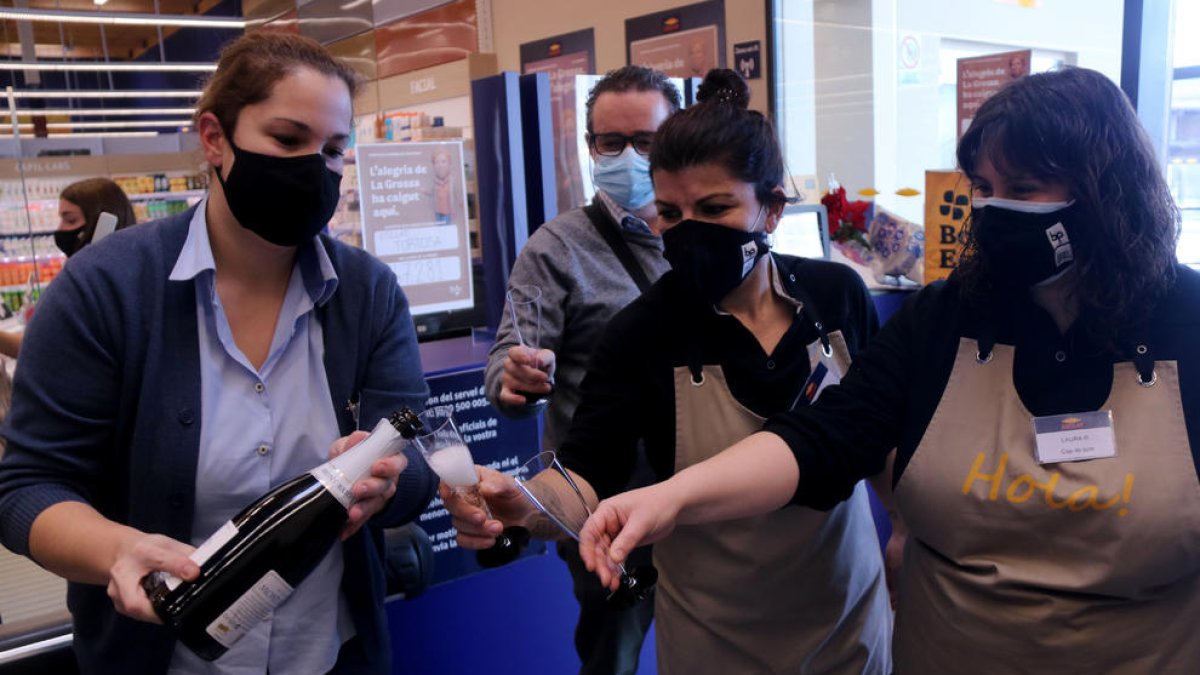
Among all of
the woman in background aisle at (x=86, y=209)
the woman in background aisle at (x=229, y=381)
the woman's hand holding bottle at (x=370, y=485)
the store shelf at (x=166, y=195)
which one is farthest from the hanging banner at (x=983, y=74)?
the store shelf at (x=166, y=195)

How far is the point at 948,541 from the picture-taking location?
143cm

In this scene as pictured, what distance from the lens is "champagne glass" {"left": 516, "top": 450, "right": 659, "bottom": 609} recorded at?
3.93 feet

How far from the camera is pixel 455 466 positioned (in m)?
1.22

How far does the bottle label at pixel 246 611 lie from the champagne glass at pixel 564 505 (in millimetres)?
354

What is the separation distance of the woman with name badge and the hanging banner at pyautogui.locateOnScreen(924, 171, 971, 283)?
233 cm

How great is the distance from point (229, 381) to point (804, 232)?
285 cm

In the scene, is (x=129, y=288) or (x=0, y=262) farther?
(x=0, y=262)

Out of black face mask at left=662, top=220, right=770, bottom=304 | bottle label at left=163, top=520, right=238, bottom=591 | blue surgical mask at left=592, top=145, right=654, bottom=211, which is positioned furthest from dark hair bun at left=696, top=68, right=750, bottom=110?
bottle label at left=163, top=520, right=238, bottom=591

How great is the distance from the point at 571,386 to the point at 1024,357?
1044 mm

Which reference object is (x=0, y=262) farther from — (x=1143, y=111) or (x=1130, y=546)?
(x=1130, y=546)

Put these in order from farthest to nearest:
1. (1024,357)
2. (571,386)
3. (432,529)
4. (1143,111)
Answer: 1. (1143,111)
2. (432,529)
3. (571,386)
4. (1024,357)

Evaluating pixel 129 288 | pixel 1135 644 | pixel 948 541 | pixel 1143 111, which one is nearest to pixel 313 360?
pixel 129 288

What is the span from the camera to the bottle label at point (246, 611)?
122 centimetres

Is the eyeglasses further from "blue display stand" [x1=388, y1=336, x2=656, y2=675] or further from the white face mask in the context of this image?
the white face mask
